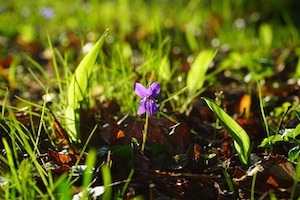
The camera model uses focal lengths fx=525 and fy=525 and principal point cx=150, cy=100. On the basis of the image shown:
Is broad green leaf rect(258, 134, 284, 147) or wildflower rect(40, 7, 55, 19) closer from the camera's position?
broad green leaf rect(258, 134, 284, 147)

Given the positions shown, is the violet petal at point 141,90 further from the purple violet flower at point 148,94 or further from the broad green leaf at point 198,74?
the broad green leaf at point 198,74

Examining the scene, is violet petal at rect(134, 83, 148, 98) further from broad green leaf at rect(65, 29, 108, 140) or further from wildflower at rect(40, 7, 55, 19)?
wildflower at rect(40, 7, 55, 19)

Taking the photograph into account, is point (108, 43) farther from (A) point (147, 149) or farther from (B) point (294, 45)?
(A) point (147, 149)

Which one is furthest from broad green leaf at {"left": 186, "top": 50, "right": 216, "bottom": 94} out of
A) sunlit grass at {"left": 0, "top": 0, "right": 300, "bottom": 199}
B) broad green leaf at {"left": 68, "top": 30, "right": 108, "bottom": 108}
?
broad green leaf at {"left": 68, "top": 30, "right": 108, "bottom": 108}

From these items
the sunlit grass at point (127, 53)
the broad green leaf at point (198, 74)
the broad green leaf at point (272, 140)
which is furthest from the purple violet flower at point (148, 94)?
the broad green leaf at point (198, 74)

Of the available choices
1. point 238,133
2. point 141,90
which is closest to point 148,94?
point 141,90

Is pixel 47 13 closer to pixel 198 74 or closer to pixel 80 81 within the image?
pixel 198 74

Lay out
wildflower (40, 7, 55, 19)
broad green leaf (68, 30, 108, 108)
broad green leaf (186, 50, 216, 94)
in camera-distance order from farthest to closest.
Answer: wildflower (40, 7, 55, 19), broad green leaf (186, 50, 216, 94), broad green leaf (68, 30, 108, 108)

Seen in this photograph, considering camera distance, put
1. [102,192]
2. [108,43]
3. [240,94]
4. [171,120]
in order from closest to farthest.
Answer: [102,192] → [171,120] → [240,94] → [108,43]

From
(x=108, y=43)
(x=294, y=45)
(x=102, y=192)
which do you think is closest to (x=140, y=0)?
(x=108, y=43)
